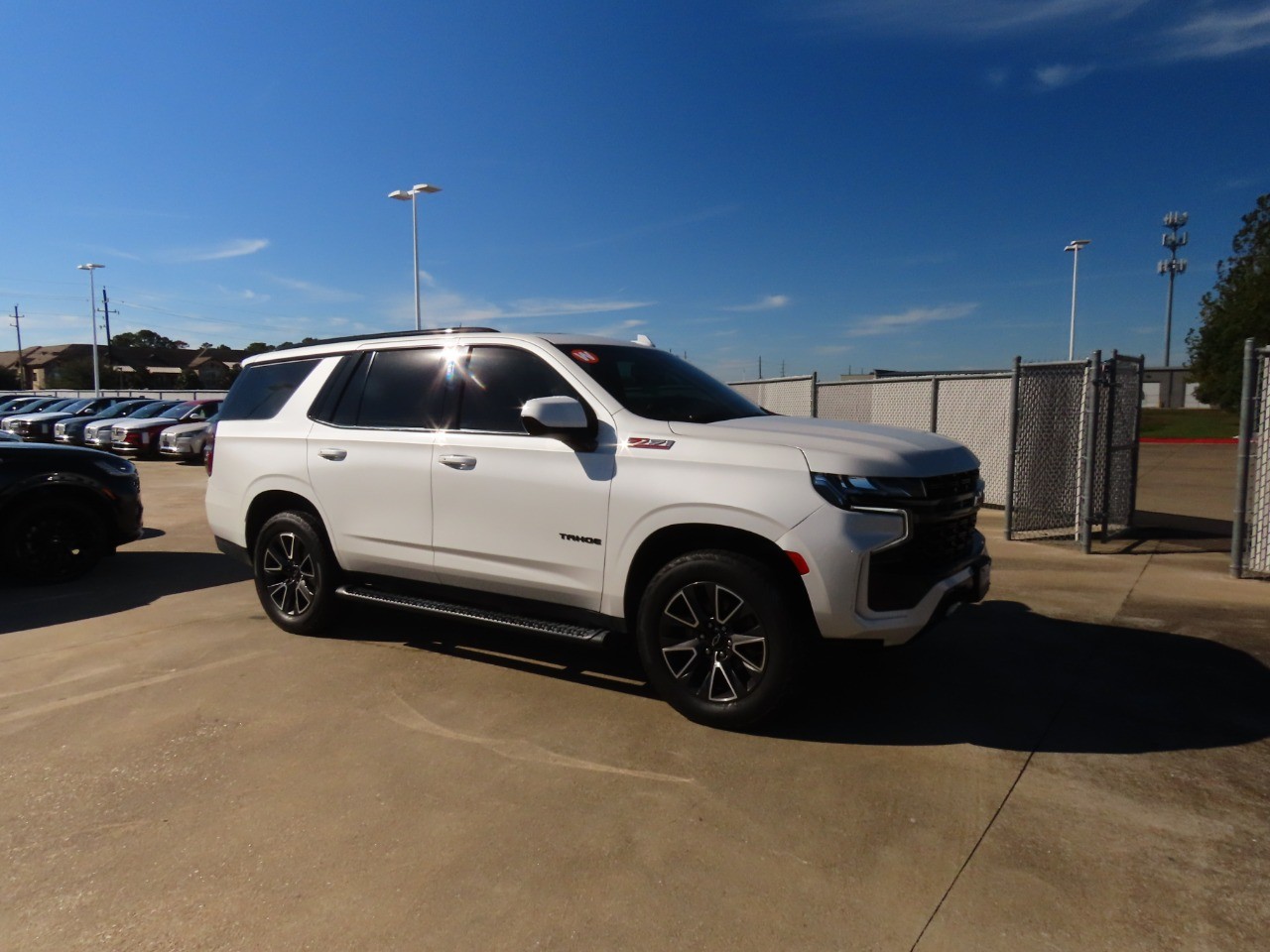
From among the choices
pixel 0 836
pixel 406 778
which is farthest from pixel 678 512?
pixel 0 836

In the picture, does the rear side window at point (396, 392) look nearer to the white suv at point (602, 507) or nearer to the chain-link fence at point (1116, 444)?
the white suv at point (602, 507)

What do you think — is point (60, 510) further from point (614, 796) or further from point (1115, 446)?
point (1115, 446)

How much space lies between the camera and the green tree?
32812mm

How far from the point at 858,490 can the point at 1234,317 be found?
3889 cm

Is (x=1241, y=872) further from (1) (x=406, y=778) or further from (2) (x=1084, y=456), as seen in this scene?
(2) (x=1084, y=456)

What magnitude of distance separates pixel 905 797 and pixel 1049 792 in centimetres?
58

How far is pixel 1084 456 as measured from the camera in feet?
27.8

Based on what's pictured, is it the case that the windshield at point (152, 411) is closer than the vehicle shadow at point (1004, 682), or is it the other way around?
the vehicle shadow at point (1004, 682)

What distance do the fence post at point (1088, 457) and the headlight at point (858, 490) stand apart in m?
5.59

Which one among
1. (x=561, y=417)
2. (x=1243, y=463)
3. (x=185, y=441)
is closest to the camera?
(x=561, y=417)

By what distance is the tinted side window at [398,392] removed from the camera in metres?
4.98

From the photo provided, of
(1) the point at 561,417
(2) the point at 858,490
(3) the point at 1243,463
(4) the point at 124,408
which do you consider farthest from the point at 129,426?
(3) the point at 1243,463

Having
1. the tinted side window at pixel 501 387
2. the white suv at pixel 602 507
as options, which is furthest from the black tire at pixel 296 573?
the tinted side window at pixel 501 387

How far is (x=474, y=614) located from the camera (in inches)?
181
